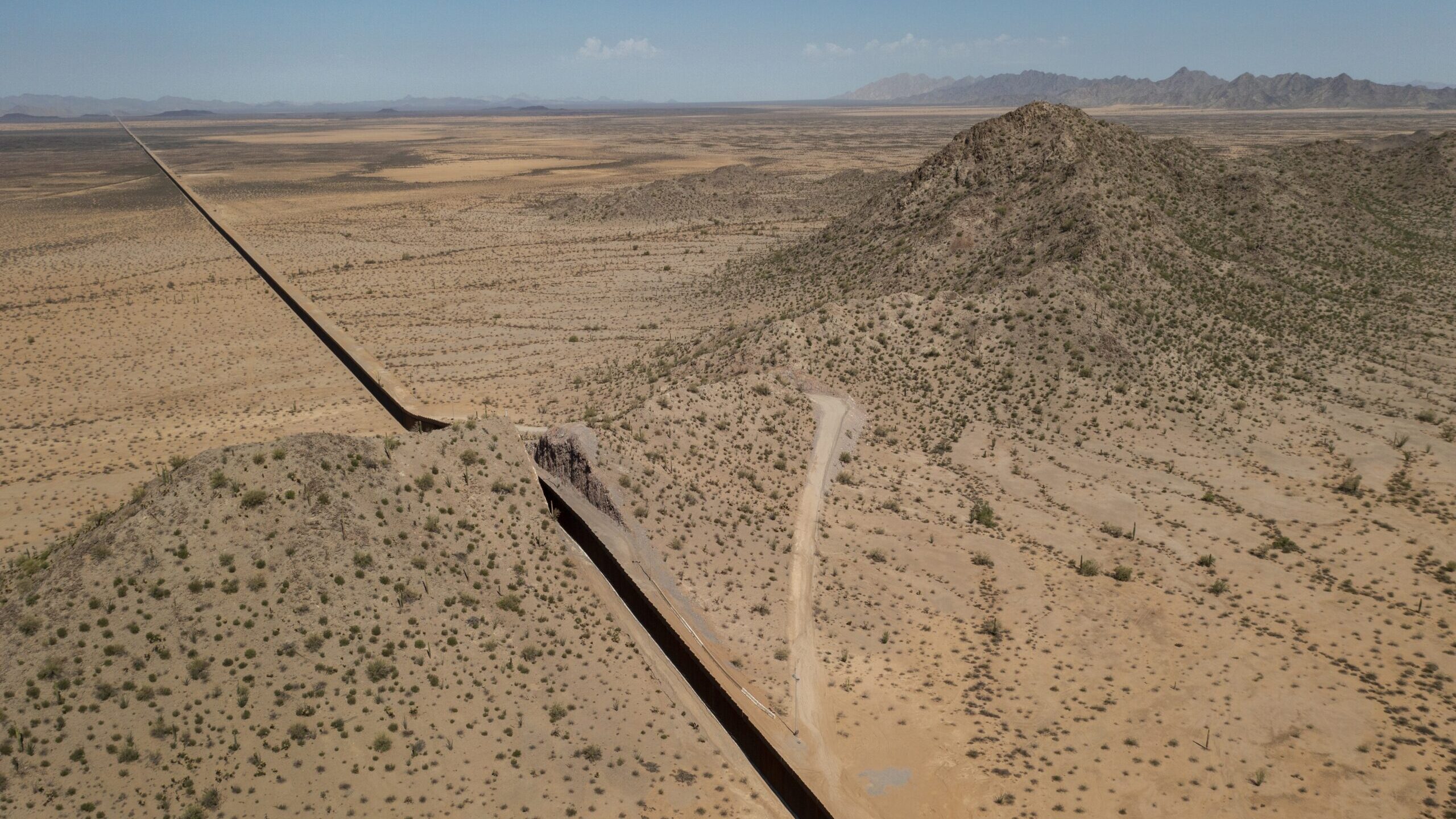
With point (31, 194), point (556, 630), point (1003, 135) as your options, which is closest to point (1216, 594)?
point (556, 630)

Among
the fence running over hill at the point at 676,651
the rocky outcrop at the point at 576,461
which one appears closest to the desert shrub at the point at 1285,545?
the fence running over hill at the point at 676,651

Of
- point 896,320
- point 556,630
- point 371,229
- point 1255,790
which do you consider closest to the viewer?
point 1255,790

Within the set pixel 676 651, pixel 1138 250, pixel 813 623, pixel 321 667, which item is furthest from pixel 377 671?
pixel 1138 250

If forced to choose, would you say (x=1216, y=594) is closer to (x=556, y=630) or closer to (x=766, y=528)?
(x=766, y=528)

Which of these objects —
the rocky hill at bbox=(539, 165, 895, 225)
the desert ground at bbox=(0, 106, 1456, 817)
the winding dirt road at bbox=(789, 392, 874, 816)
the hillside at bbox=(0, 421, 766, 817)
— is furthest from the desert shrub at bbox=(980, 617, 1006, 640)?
the rocky hill at bbox=(539, 165, 895, 225)

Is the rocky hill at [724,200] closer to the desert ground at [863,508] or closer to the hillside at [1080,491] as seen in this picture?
the desert ground at [863,508]

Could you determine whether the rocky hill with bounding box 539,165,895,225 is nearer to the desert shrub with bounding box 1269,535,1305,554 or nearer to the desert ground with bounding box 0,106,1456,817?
the desert ground with bounding box 0,106,1456,817
